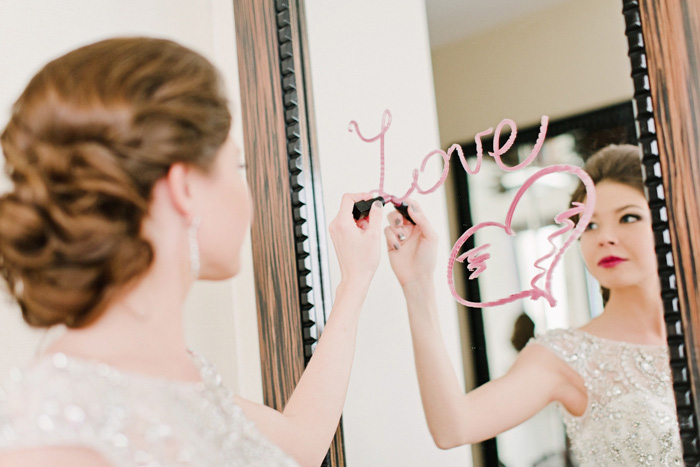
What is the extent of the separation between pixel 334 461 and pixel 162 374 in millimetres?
429

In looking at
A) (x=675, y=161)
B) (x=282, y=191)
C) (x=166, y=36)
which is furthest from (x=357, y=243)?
(x=166, y=36)

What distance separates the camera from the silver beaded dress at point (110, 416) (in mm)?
567

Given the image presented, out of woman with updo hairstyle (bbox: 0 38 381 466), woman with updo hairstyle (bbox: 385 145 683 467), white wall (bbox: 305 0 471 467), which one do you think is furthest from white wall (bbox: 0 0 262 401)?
woman with updo hairstyle (bbox: 385 145 683 467)

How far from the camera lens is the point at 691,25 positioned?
2.38ft

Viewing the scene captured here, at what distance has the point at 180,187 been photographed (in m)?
0.64

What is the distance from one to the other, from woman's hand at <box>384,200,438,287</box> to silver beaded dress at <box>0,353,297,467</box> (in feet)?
1.20

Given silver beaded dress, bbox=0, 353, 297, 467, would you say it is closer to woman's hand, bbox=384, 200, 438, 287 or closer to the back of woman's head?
woman's hand, bbox=384, 200, 438, 287

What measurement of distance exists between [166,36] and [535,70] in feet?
2.41

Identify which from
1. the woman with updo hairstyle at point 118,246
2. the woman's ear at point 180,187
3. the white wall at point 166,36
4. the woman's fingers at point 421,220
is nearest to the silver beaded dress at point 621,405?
the woman's fingers at point 421,220

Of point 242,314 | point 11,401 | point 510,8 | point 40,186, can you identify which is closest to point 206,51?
point 242,314

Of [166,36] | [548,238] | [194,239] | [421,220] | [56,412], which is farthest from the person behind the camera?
[166,36]

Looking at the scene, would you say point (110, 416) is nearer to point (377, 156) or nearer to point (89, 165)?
point (89, 165)

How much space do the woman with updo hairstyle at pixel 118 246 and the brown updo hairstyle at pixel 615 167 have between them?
1.33 ft

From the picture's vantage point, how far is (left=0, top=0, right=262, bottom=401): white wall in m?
1.04
